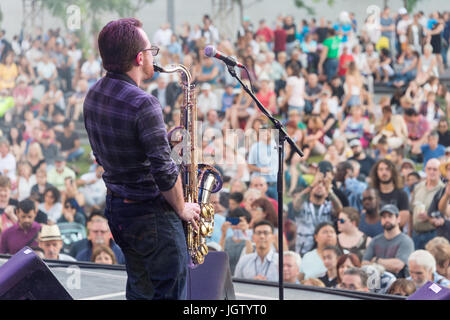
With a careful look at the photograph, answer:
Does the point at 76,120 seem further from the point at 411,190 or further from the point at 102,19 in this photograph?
the point at 411,190

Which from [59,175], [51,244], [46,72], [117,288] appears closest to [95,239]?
[51,244]

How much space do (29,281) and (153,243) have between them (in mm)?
A: 720

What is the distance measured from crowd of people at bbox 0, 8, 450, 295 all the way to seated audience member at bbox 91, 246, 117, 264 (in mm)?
11

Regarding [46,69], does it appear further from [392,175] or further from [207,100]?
[392,175]

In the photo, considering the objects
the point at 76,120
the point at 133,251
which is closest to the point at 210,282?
the point at 133,251

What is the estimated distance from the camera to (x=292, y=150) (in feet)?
24.3

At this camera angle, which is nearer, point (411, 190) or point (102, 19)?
point (411, 190)

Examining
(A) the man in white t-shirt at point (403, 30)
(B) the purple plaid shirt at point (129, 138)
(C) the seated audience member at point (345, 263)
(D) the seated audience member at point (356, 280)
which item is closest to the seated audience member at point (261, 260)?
(C) the seated audience member at point (345, 263)

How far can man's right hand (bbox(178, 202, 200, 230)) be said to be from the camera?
2736mm

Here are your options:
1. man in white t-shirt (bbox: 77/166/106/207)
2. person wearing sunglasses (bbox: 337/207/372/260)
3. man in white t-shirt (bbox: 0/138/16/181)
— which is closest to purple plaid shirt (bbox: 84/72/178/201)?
person wearing sunglasses (bbox: 337/207/372/260)

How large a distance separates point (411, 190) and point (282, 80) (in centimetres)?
354

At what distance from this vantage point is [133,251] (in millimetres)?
2723

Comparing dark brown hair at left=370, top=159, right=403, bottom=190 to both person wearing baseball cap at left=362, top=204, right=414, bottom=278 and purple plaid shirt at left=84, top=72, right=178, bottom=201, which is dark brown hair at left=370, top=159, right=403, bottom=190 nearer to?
person wearing baseball cap at left=362, top=204, right=414, bottom=278

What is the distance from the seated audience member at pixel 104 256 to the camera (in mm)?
5922
